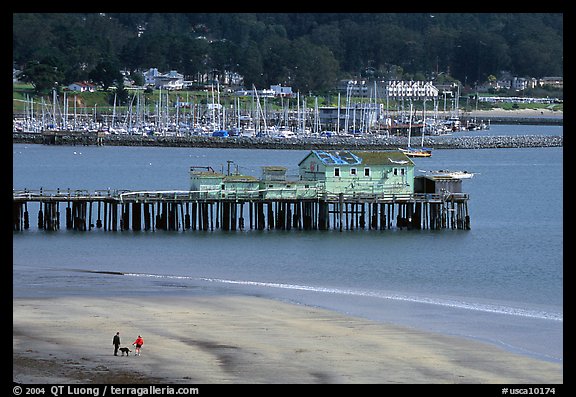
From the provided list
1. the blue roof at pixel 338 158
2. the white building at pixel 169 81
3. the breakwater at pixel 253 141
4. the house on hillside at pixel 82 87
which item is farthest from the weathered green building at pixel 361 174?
the white building at pixel 169 81

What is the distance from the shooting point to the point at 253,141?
123875mm

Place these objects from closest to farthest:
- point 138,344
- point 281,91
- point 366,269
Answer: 1. point 138,344
2. point 366,269
3. point 281,91

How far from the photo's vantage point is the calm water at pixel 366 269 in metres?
35.3

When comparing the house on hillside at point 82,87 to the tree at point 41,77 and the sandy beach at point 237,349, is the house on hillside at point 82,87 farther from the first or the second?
the sandy beach at point 237,349

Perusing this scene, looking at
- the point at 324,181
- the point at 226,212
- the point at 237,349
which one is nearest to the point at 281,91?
the point at 226,212

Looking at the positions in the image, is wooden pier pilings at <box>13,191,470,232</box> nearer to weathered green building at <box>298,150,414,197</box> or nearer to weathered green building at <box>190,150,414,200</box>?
weathered green building at <box>190,150,414,200</box>

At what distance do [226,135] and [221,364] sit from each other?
10580 cm

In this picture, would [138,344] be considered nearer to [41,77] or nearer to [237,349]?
[237,349]

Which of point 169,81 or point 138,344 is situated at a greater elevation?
point 169,81

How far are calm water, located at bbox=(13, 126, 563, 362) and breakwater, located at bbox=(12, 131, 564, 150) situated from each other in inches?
2005

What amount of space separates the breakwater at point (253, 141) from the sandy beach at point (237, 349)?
87254mm

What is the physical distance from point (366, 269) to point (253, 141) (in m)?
78.8

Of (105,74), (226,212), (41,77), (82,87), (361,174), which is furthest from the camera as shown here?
(105,74)
